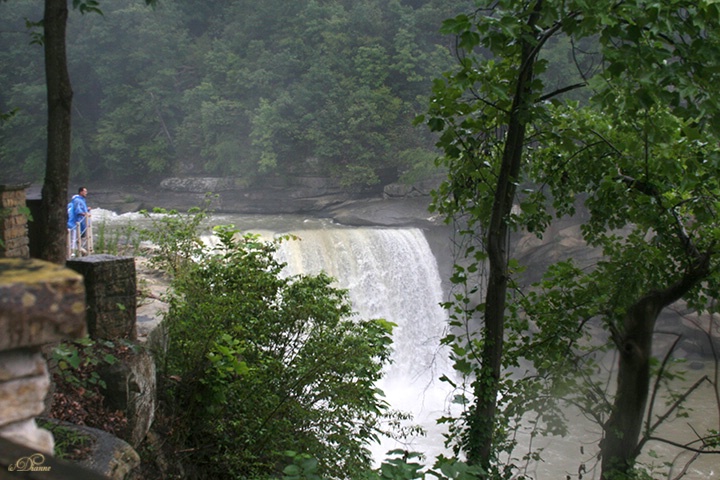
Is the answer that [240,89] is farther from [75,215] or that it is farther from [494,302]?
[494,302]

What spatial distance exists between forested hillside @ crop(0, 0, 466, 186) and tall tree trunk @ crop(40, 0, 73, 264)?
17.2 m

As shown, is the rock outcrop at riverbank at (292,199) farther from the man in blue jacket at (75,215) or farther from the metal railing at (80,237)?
the man in blue jacket at (75,215)

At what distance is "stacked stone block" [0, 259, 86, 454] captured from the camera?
1.10 m

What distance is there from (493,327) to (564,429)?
37.3 inches

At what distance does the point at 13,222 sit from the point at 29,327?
390cm

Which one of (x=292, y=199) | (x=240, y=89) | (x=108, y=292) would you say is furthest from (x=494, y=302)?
(x=240, y=89)

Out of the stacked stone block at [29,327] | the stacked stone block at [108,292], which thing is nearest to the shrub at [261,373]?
the stacked stone block at [108,292]

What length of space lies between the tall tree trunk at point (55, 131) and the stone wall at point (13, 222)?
0.19 m

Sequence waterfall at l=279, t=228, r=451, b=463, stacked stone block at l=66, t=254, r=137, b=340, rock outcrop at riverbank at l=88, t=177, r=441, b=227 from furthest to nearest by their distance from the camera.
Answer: rock outcrop at riverbank at l=88, t=177, r=441, b=227 → waterfall at l=279, t=228, r=451, b=463 → stacked stone block at l=66, t=254, r=137, b=340

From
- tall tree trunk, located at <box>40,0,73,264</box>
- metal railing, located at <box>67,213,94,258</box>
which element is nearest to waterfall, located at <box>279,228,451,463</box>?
metal railing, located at <box>67,213,94,258</box>

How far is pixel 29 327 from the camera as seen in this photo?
112 centimetres

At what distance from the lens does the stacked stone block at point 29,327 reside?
1101 millimetres

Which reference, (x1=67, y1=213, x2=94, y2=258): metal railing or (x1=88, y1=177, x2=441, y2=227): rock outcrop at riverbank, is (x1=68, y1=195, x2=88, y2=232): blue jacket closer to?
(x1=67, y1=213, x2=94, y2=258): metal railing

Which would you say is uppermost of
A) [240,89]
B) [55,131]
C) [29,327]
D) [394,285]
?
[240,89]
